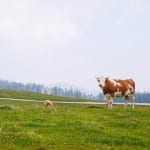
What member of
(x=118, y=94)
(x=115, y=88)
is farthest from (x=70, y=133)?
(x=118, y=94)

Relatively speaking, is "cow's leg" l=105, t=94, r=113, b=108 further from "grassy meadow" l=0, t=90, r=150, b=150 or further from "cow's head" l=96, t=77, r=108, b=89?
"grassy meadow" l=0, t=90, r=150, b=150

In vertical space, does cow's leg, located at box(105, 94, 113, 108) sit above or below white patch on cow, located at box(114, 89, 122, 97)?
below

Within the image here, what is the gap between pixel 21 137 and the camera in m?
23.9

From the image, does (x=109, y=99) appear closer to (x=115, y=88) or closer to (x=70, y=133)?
(x=115, y=88)

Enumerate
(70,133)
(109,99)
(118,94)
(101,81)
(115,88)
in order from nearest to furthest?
(70,133), (109,99), (101,81), (115,88), (118,94)

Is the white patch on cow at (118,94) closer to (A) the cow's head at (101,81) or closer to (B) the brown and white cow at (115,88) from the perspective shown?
(B) the brown and white cow at (115,88)

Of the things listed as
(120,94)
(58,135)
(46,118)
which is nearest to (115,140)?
(58,135)

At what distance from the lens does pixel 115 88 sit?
1826 inches

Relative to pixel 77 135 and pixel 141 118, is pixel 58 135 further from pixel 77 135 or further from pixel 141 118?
pixel 141 118

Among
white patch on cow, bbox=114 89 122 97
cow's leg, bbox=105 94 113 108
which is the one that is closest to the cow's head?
cow's leg, bbox=105 94 113 108

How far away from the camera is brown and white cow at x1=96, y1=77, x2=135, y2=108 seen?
150 ft

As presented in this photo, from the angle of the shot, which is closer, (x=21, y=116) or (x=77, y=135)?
(x=77, y=135)

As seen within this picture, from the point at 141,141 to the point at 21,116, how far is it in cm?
1059

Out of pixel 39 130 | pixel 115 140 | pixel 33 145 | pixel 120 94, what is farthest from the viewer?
pixel 120 94
